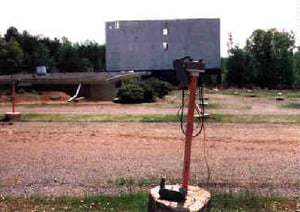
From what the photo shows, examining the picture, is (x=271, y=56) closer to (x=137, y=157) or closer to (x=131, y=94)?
(x=131, y=94)

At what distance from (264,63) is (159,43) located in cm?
1251

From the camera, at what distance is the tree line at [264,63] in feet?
218

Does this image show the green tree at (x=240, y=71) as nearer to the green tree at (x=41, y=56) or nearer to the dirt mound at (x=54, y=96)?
the green tree at (x=41, y=56)

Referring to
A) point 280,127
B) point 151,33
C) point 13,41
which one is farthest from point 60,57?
point 280,127

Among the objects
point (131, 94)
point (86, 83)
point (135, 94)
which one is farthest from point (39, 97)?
point (135, 94)

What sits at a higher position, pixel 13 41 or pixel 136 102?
pixel 13 41

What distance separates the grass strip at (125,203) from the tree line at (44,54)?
5802cm

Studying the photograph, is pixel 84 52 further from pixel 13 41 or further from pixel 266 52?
pixel 266 52

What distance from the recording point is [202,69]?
5.72 m

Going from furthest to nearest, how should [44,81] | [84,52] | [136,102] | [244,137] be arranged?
[84,52]
[44,81]
[136,102]
[244,137]

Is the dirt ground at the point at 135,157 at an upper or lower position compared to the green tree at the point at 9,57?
lower

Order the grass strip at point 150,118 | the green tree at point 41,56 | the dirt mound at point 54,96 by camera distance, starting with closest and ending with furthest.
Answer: the grass strip at point 150,118, the dirt mound at point 54,96, the green tree at point 41,56

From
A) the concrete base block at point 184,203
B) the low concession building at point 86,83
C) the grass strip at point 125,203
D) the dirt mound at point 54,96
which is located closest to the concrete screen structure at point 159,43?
the low concession building at point 86,83

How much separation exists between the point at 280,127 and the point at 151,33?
50115 millimetres
